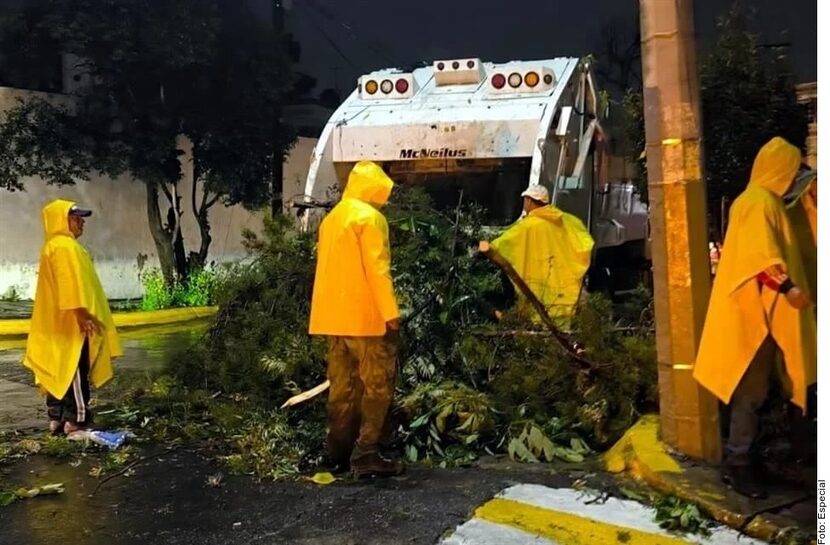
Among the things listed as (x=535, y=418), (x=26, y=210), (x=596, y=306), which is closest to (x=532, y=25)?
(x=596, y=306)

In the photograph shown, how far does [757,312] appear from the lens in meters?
3.36

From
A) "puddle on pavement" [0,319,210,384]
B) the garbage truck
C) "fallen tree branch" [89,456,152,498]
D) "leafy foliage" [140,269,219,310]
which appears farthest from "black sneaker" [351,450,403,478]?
"leafy foliage" [140,269,219,310]

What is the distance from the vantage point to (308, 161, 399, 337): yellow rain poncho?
4.01 metres

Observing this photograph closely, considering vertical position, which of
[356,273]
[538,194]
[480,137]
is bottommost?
[356,273]

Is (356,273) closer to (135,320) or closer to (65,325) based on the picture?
(65,325)

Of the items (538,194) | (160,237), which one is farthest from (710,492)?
(160,237)

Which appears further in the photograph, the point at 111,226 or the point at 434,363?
the point at 111,226

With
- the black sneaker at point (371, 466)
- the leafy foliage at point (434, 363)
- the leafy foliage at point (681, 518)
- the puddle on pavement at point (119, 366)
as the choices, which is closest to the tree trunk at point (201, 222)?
the puddle on pavement at point (119, 366)

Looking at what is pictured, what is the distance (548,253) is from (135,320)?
5191 millimetres

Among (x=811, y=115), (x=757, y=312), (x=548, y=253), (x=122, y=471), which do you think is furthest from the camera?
(x=548, y=253)

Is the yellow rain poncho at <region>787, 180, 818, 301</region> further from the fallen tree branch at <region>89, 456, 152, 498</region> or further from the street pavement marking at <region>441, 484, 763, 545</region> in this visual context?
the fallen tree branch at <region>89, 456, 152, 498</region>

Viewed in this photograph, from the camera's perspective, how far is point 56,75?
→ 947cm

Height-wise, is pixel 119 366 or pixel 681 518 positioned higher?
pixel 119 366

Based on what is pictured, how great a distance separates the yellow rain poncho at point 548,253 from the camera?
5648mm
